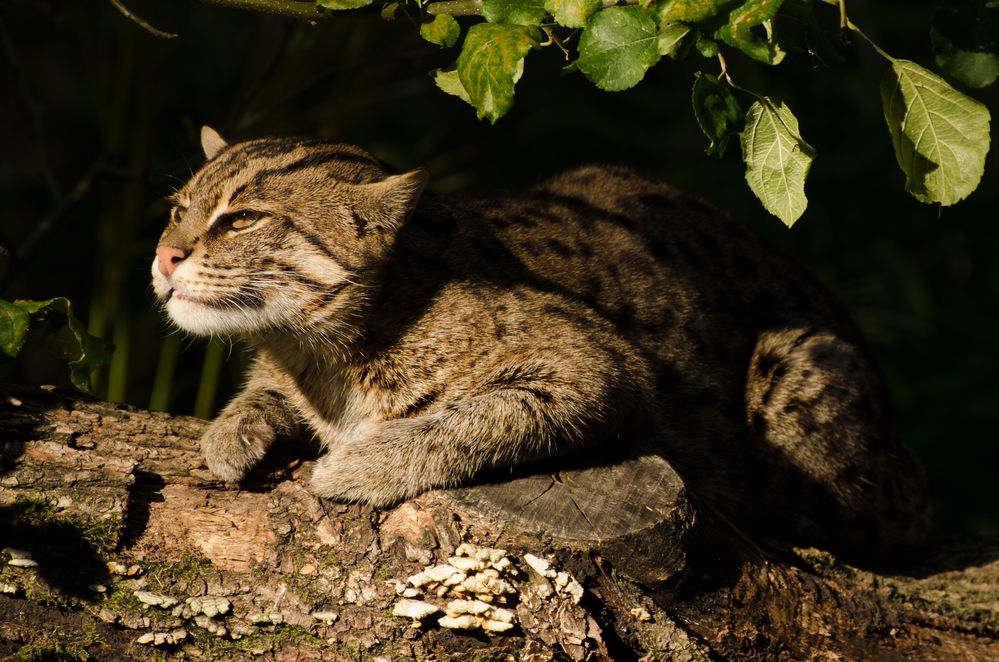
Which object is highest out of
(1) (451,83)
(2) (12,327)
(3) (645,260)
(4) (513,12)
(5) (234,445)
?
(4) (513,12)

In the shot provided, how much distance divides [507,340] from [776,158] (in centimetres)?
179

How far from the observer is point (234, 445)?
15.3 feet

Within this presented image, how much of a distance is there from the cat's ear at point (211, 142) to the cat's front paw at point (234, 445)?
1.55m

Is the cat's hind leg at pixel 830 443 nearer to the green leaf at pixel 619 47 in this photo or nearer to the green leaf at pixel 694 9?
the green leaf at pixel 619 47

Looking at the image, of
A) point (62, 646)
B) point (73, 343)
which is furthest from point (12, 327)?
point (62, 646)

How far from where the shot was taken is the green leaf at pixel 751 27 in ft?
11.3

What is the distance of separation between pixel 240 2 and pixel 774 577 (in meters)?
3.32

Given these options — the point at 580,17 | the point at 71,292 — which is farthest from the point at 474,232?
the point at 71,292

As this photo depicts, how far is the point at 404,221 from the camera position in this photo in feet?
17.1

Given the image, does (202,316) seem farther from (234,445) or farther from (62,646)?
(62,646)

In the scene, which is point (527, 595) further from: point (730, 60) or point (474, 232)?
point (730, 60)

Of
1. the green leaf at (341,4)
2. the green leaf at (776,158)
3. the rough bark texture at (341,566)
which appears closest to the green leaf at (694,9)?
the green leaf at (776,158)

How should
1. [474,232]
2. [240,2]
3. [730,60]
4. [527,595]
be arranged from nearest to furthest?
[527,595]
[240,2]
[474,232]
[730,60]

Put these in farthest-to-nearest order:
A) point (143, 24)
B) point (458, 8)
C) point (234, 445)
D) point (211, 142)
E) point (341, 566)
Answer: point (211, 142) → point (143, 24) → point (234, 445) → point (458, 8) → point (341, 566)
